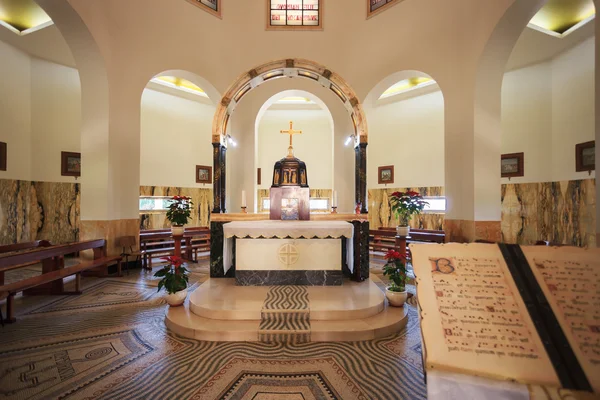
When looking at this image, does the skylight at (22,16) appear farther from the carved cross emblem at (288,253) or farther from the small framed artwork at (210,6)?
the carved cross emblem at (288,253)

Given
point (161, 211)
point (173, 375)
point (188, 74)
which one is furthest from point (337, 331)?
point (161, 211)

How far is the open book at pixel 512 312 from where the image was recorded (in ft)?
3.80

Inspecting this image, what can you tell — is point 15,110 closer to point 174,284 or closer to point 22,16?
point 22,16

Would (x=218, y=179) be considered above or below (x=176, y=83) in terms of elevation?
below

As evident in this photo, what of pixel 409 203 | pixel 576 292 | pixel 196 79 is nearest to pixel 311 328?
pixel 576 292

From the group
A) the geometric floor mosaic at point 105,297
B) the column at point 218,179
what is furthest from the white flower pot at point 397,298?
the geometric floor mosaic at point 105,297

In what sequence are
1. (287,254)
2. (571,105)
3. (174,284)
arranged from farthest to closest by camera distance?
(571,105), (287,254), (174,284)

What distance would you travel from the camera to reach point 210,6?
27.3 feet

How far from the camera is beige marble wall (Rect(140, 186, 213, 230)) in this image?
9789 mm

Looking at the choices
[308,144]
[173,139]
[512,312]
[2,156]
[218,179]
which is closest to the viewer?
[512,312]

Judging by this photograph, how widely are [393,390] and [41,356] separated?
12.8ft

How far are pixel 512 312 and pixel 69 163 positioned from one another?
37.3ft

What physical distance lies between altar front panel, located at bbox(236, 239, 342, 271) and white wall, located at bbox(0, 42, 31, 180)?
8.00 metres

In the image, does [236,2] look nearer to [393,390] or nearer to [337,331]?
[337,331]
